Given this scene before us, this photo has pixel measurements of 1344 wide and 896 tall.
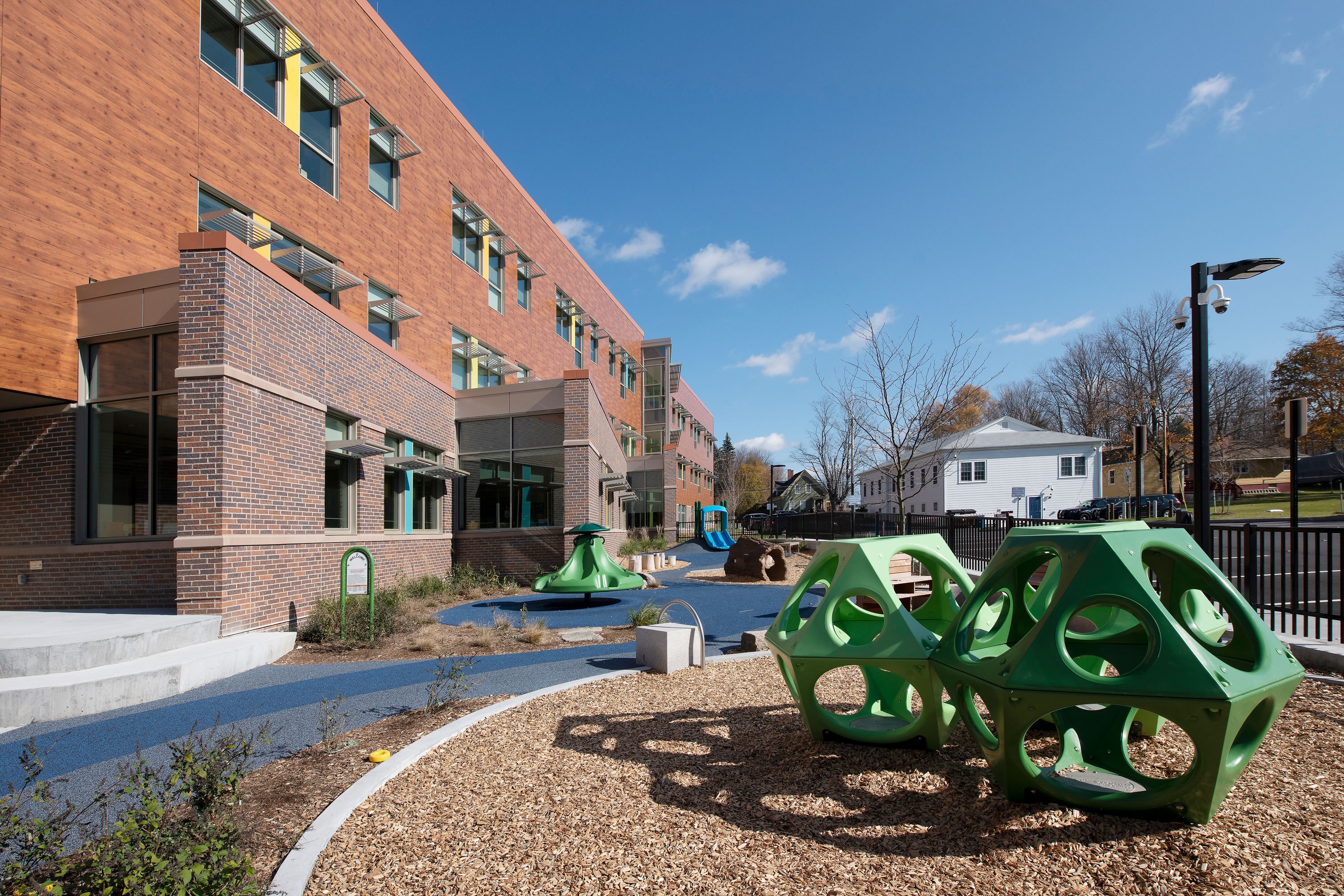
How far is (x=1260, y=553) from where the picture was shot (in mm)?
7934

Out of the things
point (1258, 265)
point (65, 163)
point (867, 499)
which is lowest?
point (867, 499)

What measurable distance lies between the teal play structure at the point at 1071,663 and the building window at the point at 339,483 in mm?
10666

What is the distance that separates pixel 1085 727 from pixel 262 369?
35.9 ft

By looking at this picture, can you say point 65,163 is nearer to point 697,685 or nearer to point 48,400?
point 48,400

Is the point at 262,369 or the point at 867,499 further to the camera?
the point at 867,499

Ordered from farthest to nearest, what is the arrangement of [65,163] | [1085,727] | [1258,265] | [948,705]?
1. [65,163]
2. [1258,265]
3. [948,705]
4. [1085,727]

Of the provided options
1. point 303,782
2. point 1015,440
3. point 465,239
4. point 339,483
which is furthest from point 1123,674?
point 1015,440

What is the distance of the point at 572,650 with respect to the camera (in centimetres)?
941

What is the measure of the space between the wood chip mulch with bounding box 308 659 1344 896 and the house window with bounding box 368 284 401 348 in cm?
1411

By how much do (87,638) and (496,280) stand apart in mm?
18313

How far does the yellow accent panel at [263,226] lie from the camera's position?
524 inches

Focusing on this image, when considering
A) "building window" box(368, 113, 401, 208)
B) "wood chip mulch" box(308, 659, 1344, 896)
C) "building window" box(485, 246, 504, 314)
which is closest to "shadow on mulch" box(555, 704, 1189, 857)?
"wood chip mulch" box(308, 659, 1344, 896)

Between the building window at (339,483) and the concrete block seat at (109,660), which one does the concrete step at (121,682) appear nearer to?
the concrete block seat at (109,660)

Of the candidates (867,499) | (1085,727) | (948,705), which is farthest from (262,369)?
(867,499)
